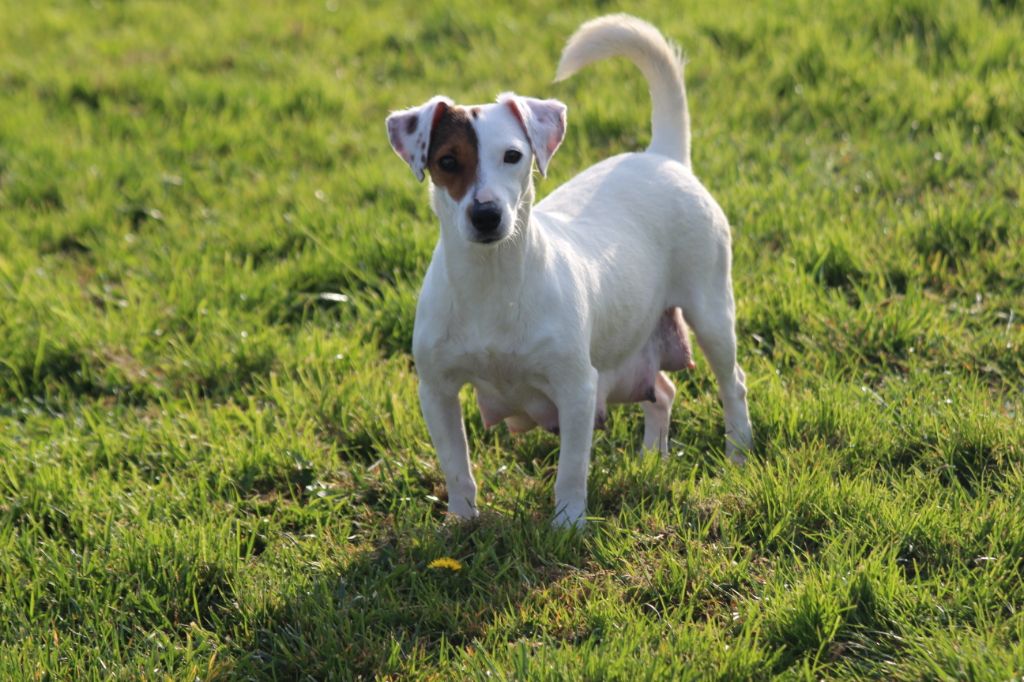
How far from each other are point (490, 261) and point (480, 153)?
0.37 m

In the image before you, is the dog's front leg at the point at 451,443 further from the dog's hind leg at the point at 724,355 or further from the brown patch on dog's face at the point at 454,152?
the dog's hind leg at the point at 724,355

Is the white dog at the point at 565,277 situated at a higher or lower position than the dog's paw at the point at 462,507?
higher

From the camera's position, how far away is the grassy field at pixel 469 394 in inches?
142

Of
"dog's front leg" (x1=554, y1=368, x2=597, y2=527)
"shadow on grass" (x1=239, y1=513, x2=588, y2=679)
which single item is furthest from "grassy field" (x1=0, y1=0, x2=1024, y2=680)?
"dog's front leg" (x1=554, y1=368, x2=597, y2=527)

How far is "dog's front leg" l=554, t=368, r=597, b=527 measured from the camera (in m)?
4.03

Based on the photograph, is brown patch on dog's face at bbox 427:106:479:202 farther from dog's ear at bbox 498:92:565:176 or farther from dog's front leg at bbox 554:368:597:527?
dog's front leg at bbox 554:368:597:527

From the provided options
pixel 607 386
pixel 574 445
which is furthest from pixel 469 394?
pixel 574 445

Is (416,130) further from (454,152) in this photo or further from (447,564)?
(447,564)

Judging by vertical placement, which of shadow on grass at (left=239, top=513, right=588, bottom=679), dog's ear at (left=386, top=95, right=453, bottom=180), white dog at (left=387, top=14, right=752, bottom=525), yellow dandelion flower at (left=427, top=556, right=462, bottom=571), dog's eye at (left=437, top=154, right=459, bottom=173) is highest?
dog's ear at (left=386, top=95, right=453, bottom=180)

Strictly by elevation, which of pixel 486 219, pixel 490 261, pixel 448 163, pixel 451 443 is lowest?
pixel 451 443

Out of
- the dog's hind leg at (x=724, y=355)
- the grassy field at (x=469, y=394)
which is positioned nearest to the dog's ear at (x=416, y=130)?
the grassy field at (x=469, y=394)

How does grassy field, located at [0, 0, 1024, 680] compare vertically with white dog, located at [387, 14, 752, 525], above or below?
below

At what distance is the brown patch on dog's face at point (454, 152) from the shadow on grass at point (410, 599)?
3.73 feet

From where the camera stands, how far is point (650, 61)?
15.9 ft
